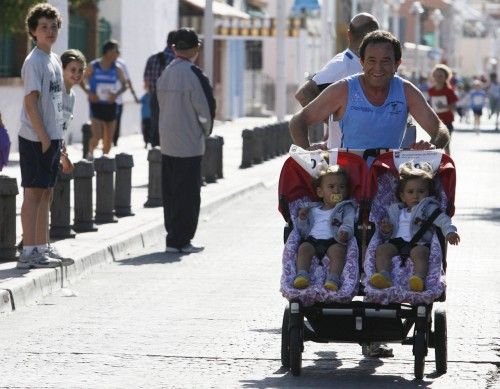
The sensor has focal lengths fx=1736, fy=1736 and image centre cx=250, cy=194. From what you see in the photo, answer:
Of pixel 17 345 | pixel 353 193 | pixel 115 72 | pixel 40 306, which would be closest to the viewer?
pixel 353 193

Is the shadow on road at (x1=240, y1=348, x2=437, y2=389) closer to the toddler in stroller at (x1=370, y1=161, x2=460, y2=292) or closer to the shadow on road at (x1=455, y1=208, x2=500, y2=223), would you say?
the toddler in stroller at (x1=370, y1=161, x2=460, y2=292)

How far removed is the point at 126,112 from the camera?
123 ft

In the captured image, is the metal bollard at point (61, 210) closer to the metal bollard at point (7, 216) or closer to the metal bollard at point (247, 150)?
the metal bollard at point (7, 216)

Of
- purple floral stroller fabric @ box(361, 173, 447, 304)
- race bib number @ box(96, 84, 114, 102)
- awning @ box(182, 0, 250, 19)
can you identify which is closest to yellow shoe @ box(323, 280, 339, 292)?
purple floral stroller fabric @ box(361, 173, 447, 304)

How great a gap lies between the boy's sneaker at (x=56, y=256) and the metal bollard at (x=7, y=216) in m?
0.33

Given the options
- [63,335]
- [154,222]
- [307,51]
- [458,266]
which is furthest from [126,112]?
[307,51]

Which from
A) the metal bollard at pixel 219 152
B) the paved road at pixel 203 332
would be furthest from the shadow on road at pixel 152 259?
the metal bollard at pixel 219 152

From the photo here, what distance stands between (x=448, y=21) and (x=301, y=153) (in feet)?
447

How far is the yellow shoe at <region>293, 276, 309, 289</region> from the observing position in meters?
8.37

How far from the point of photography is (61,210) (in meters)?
14.3

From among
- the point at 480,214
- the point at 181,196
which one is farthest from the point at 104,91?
the point at 181,196

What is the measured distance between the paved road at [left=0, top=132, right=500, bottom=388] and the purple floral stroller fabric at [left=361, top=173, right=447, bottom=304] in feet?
1.38

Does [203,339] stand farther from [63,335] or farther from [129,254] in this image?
[129,254]

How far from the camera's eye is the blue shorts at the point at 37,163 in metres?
12.1
